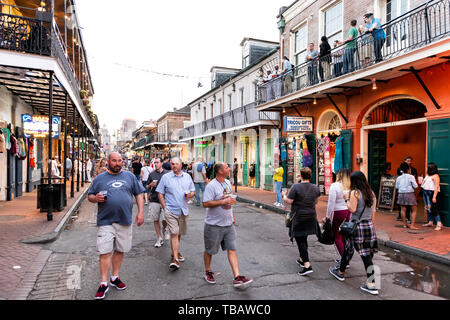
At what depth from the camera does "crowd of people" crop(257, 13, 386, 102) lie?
29.9 feet

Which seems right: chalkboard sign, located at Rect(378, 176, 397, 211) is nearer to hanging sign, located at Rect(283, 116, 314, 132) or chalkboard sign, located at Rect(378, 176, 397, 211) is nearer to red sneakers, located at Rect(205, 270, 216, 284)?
hanging sign, located at Rect(283, 116, 314, 132)

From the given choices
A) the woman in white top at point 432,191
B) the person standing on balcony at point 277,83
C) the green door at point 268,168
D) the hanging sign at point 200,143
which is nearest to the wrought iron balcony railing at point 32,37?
the person standing on balcony at point 277,83

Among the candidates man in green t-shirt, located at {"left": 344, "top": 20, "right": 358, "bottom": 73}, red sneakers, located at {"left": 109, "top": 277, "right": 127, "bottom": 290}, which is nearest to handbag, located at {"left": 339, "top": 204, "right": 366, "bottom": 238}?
red sneakers, located at {"left": 109, "top": 277, "right": 127, "bottom": 290}

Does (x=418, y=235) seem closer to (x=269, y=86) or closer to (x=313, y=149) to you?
(x=313, y=149)

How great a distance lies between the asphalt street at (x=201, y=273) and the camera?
3.89 metres

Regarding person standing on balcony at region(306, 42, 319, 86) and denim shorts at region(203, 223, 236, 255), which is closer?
denim shorts at region(203, 223, 236, 255)

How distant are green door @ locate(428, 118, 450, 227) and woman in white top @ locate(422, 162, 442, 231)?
0.18 m

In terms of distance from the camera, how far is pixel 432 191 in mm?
7664

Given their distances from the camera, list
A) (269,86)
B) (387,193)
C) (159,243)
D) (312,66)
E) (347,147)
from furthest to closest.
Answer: (269,86) → (312,66) → (347,147) → (387,193) → (159,243)

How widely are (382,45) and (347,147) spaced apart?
3.72 meters

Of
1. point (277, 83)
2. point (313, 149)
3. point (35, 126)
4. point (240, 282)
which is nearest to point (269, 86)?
point (277, 83)

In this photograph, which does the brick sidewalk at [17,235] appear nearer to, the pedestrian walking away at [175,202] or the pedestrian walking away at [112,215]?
the pedestrian walking away at [112,215]
